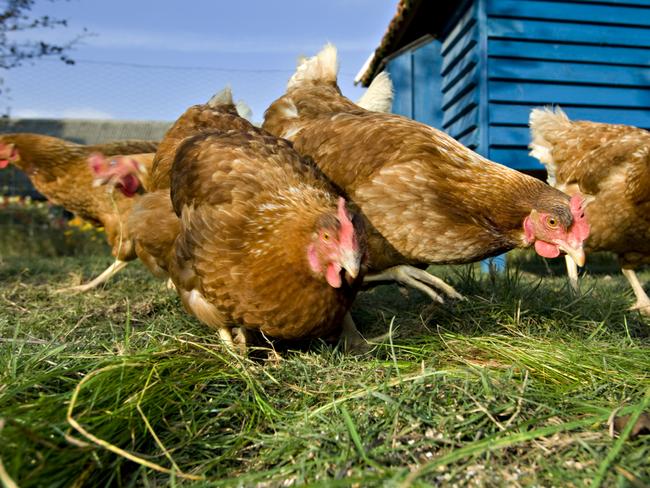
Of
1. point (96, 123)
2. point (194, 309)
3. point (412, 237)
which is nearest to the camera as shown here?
point (194, 309)

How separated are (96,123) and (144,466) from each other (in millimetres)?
22419

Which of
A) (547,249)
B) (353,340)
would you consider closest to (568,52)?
(547,249)

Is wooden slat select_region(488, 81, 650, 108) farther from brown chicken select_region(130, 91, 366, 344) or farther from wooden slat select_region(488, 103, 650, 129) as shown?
brown chicken select_region(130, 91, 366, 344)

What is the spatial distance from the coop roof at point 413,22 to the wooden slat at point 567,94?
1022 millimetres

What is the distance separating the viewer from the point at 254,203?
156 centimetres

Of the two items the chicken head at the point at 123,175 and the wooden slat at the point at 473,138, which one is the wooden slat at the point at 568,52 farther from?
the chicken head at the point at 123,175

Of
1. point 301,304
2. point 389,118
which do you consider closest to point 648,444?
point 301,304

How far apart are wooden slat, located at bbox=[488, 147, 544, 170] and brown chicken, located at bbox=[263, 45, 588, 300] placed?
2.29 m

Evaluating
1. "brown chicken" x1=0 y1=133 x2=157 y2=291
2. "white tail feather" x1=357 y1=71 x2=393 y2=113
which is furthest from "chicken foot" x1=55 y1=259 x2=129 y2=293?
"white tail feather" x1=357 y1=71 x2=393 y2=113

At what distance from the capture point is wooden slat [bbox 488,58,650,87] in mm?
4141

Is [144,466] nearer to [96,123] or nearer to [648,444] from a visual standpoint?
[648,444]

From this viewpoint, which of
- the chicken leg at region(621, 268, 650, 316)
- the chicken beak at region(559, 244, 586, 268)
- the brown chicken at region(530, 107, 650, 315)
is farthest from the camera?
the brown chicken at region(530, 107, 650, 315)

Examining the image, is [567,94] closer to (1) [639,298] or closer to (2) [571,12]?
(2) [571,12]

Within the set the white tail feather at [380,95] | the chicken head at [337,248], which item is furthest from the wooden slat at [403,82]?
the chicken head at [337,248]
